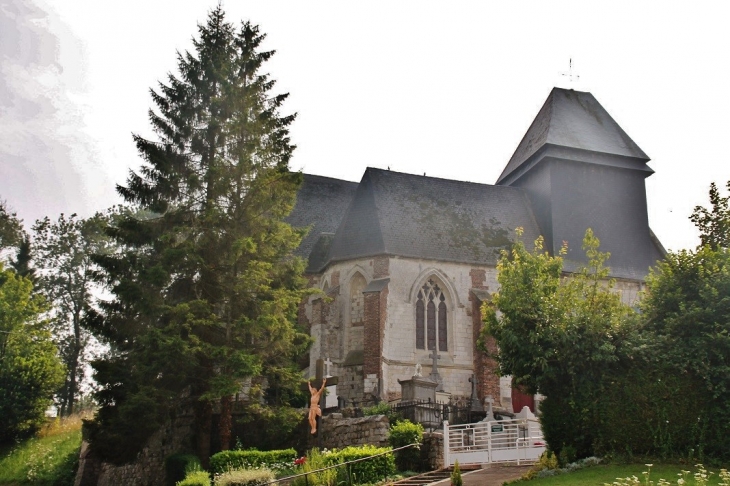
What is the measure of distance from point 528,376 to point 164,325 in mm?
9238

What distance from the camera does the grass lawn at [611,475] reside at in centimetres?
1281

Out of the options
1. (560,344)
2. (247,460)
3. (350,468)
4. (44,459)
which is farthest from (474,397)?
(44,459)

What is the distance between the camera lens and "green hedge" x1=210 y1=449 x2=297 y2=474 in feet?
55.2

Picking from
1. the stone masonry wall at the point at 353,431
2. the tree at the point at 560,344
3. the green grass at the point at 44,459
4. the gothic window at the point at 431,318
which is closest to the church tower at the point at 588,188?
the gothic window at the point at 431,318

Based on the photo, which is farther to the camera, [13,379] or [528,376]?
[13,379]

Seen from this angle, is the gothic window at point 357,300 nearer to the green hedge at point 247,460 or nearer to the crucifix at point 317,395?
the crucifix at point 317,395

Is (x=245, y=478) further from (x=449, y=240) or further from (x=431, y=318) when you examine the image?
(x=449, y=240)

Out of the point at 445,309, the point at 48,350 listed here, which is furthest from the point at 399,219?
the point at 48,350

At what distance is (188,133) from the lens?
21.5 m

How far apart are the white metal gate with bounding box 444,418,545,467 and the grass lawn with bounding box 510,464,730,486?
3460mm

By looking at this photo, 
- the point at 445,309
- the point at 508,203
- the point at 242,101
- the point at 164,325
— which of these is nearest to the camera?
the point at 164,325

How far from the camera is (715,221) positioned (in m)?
17.0

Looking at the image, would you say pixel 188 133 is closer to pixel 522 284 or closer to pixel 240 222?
pixel 240 222

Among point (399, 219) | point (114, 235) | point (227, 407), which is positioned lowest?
point (227, 407)
